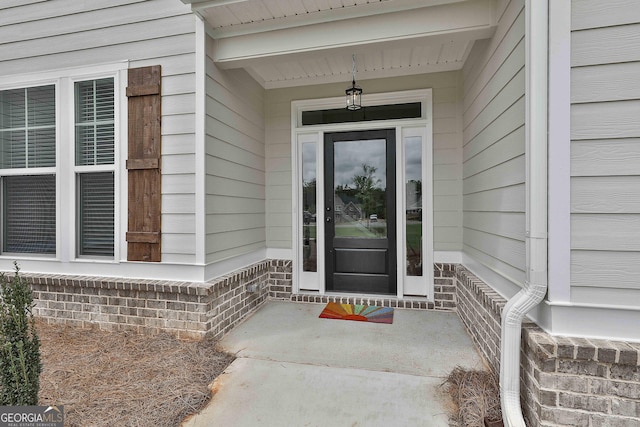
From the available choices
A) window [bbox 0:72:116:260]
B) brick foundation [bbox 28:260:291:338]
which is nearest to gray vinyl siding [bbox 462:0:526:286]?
brick foundation [bbox 28:260:291:338]

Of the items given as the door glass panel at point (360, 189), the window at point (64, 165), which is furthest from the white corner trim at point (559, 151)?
the window at point (64, 165)

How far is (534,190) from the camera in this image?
1.65 metres

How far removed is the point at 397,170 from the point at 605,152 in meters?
2.14

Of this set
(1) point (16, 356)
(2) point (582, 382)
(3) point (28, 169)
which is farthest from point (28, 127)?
(2) point (582, 382)

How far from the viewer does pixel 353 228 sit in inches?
149

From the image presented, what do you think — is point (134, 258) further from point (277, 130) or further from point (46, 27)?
point (46, 27)

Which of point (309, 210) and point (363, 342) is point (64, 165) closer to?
point (309, 210)

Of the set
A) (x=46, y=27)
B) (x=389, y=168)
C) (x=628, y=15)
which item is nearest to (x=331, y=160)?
(x=389, y=168)

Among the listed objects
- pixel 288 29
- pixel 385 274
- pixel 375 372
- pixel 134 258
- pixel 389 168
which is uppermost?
pixel 288 29

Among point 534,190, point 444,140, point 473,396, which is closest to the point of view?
point 534,190

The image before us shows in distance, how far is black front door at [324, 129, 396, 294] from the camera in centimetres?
369

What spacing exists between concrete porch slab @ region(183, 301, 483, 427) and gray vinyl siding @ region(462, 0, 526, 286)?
0.84m

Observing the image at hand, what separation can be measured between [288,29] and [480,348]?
3.11m

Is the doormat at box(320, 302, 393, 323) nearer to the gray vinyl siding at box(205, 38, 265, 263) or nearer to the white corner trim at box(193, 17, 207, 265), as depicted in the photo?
the gray vinyl siding at box(205, 38, 265, 263)
